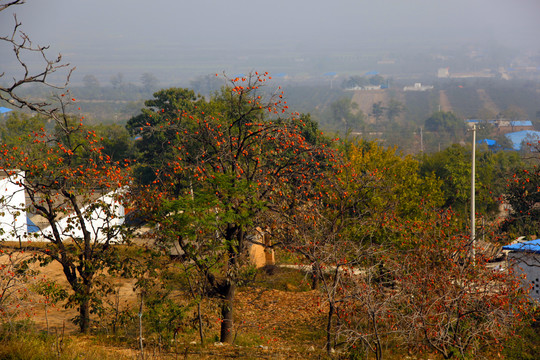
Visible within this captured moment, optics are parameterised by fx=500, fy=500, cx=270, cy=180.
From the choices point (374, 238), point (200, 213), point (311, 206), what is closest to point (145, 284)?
point (200, 213)

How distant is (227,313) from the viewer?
46.9 feet

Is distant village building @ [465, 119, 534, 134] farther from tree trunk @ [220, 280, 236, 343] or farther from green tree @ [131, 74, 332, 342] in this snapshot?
tree trunk @ [220, 280, 236, 343]

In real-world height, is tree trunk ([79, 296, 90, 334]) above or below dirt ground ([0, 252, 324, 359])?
above

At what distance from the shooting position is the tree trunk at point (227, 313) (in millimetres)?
13867

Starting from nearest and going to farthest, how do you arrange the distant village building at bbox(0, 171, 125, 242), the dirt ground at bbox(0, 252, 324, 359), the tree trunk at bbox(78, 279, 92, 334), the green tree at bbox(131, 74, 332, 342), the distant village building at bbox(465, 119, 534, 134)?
the green tree at bbox(131, 74, 332, 342), the tree trunk at bbox(78, 279, 92, 334), the distant village building at bbox(0, 171, 125, 242), the dirt ground at bbox(0, 252, 324, 359), the distant village building at bbox(465, 119, 534, 134)

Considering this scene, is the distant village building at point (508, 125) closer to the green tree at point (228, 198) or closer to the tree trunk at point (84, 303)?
the green tree at point (228, 198)

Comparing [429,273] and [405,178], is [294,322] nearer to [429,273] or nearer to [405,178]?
[429,273]

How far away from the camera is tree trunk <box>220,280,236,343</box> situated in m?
13.9

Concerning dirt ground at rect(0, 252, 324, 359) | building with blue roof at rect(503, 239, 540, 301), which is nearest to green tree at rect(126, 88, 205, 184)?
dirt ground at rect(0, 252, 324, 359)

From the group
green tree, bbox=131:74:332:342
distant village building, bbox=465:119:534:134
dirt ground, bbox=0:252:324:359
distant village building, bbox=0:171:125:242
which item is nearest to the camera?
green tree, bbox=131:74:332:342

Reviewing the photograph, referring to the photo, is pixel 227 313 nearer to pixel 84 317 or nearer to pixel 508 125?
pixel 84 317

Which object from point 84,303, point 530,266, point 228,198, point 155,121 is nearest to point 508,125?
point 155,121

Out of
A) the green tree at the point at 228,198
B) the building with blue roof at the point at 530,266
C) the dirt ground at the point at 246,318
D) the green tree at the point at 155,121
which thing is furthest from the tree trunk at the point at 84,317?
the green tree at the point at 155,121

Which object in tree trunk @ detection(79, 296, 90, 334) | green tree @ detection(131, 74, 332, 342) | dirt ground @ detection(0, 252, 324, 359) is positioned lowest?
dirt ground @ detection(0, 252, 324, 359)
